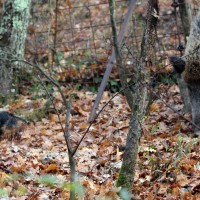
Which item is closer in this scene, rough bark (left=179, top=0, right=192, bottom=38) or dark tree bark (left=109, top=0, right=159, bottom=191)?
dark tree bark (left=109, top=0, right=159, bottom=191)

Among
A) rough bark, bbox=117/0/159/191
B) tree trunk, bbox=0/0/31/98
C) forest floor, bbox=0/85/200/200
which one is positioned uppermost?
tree trunk, bbox=0/0/31/98

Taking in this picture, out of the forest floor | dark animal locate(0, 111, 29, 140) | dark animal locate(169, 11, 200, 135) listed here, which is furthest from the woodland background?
dark animal locate(169, 11, 200, 135)

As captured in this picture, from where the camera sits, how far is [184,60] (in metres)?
7.06

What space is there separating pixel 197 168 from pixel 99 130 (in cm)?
241

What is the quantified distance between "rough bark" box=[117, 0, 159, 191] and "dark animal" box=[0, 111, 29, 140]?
314 centimetres

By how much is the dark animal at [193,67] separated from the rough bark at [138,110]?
192 cm

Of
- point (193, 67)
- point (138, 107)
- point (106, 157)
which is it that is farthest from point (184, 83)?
point (138, 107)

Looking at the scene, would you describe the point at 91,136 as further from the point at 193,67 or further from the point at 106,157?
the point at 193,67

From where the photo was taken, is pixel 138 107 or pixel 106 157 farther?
pixel 106 157

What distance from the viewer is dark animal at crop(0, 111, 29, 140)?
754 cm

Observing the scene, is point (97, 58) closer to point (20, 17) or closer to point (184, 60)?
point (20, 17)

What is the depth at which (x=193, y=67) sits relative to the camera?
700cm

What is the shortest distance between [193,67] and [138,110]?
2550mm

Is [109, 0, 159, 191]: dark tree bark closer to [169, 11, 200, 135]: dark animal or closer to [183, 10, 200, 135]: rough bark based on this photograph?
[169, 11, 200, 135]: dark animal
